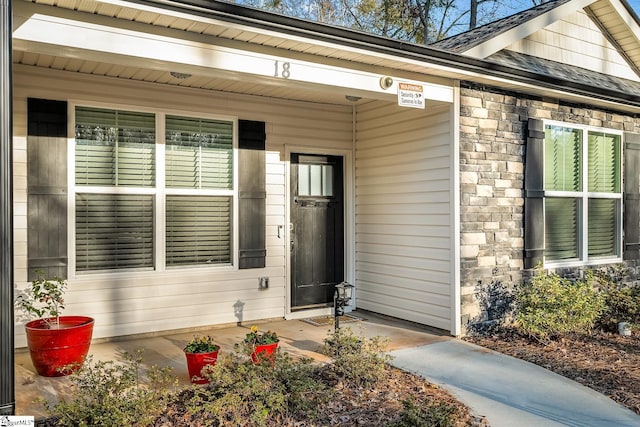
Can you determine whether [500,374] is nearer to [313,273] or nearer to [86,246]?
[313,273]

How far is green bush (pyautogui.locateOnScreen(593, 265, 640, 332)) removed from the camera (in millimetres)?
5895

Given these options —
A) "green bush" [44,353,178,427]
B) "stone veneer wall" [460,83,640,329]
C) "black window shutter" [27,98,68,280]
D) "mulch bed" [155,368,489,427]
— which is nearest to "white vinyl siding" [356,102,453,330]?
"stone veneer wall" [460,83,640,329]

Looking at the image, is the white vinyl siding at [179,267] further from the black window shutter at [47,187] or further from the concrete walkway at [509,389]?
the concrete walkway at [509,389]

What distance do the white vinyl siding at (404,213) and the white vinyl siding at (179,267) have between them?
0.59 metres

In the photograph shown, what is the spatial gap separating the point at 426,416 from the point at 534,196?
3.58 meters

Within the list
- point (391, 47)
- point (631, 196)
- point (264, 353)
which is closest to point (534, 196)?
point (631, 196)

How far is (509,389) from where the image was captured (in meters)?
3.88

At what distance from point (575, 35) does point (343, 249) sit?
420cm

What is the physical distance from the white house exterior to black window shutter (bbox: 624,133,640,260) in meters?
0.12

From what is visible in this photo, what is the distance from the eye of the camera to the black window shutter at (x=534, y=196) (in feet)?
19.0

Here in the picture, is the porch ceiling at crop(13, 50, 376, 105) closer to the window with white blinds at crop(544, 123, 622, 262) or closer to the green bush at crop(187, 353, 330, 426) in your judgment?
the green bush at crop(187, 353, 330, 426)

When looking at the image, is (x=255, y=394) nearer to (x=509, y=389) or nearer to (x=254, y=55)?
(x=509, y=389)

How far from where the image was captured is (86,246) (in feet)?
16.4

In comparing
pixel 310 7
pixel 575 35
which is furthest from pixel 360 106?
pixel 310 7
